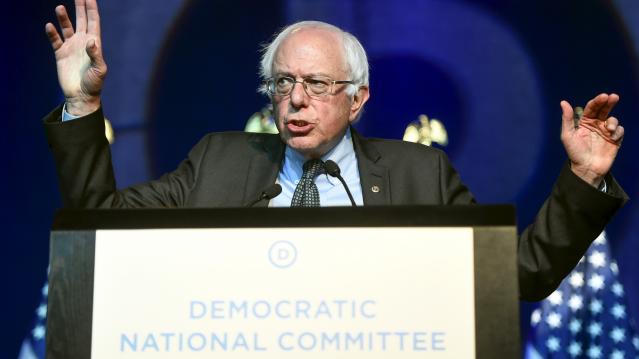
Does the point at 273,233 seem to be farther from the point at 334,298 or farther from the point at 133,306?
the point at 133,306

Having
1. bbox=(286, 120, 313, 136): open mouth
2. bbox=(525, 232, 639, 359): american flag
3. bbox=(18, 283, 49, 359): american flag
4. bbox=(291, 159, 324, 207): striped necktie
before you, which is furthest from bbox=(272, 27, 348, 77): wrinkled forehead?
bbox=(18, 283, 49, 359): american flag

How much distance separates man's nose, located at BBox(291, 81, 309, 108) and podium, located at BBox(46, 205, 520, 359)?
76cm

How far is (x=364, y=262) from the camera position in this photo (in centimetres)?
149

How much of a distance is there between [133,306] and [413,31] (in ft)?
8.03

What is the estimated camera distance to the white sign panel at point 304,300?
1.47 metres

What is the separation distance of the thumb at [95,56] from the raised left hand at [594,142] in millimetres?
960

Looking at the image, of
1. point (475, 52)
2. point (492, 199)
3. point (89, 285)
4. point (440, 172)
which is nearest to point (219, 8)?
point (475, 52)

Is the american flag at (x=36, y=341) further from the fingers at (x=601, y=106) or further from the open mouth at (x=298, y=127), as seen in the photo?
the fingers at (x=601, y=106)

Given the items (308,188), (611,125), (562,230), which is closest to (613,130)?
(611,125)

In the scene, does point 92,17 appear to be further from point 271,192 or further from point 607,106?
point 607,106

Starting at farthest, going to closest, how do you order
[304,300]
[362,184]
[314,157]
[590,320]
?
[590,320], [314,157], [362,184], [304,300]

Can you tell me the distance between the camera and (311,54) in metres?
2.32

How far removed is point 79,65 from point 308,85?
58 centimetres

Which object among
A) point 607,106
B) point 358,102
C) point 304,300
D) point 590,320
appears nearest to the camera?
point 304,300
